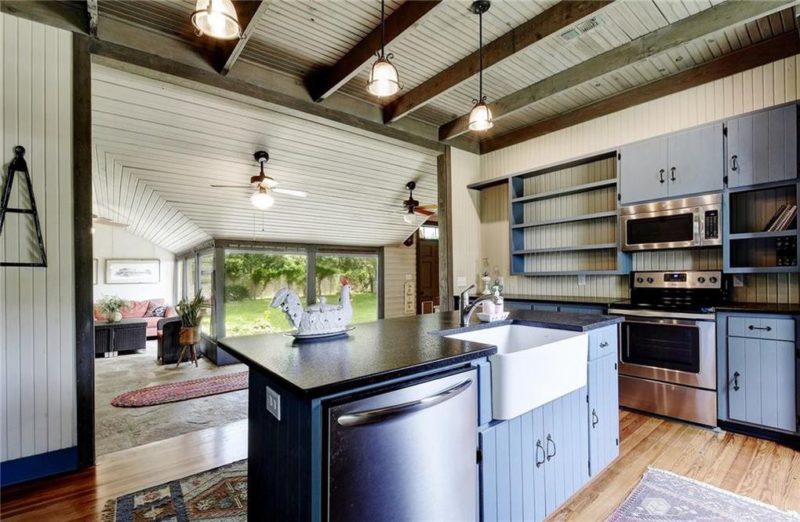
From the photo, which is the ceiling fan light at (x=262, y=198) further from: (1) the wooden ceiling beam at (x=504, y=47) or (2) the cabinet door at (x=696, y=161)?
(2) the cabinet door at (x=696, y=161)

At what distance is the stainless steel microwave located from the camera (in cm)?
319

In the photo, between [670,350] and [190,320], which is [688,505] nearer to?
[670,350]

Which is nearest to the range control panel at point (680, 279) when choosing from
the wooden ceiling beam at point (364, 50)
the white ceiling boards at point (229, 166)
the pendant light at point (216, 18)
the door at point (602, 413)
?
the door at point (602, 413)

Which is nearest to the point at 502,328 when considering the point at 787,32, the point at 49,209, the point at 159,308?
the point at 49,209

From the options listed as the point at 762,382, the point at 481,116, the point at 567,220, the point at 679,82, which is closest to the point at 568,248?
the point at 567,220

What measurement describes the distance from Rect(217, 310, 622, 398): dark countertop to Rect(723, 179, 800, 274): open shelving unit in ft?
5.92

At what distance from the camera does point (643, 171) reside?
360cm

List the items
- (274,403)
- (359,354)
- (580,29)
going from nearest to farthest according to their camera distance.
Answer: (274,403) < (359,354) < (580,29)

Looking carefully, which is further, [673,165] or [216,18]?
[673,165]

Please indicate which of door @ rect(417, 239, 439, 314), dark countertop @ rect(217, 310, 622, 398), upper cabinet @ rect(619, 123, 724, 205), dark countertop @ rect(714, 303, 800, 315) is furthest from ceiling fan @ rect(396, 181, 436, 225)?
dark countertop @ rect(714, 303, 800, 315)

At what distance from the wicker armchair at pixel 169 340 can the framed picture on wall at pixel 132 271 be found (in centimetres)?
388

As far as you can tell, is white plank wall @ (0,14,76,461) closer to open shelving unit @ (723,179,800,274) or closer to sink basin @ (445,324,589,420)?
sink basin @ (445,324,589,420)

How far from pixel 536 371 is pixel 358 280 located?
619cm

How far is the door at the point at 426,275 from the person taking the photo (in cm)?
829
